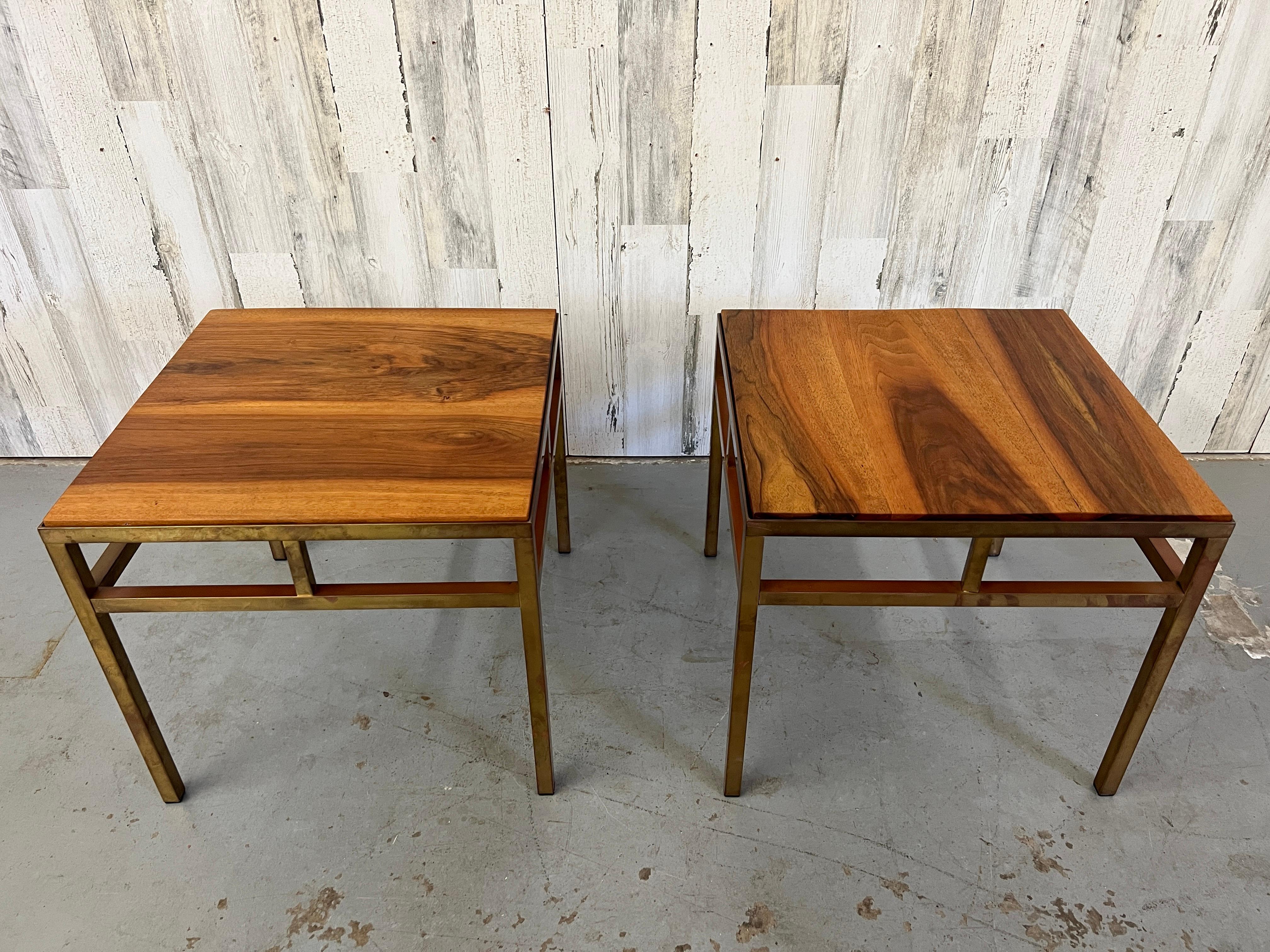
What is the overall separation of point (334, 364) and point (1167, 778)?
5.14ft

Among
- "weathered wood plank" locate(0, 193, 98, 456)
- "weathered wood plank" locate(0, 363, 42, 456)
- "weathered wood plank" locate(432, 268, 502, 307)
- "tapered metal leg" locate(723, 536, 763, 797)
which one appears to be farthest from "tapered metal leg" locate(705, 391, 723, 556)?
"weathered wood plank" locate(0, 363, 42, 456)

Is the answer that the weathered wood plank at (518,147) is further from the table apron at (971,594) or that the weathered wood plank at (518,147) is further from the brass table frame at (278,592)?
the table apron at (971,594)

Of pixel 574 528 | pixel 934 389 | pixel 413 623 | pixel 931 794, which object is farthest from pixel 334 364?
pixel 931 794

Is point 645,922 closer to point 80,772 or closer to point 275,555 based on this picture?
point 80,772

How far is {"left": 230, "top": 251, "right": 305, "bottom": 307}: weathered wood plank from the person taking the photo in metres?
2.01

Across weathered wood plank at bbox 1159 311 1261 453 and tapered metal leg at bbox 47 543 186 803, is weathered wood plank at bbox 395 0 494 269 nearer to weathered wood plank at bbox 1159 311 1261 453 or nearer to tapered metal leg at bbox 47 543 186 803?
tapered metal leg at bbox 47 543 186 803

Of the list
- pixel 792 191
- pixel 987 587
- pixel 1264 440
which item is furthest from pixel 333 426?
pixel 1264 440

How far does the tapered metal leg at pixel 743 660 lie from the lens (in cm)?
124

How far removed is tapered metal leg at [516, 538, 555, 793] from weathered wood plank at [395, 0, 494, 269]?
94 centimetres

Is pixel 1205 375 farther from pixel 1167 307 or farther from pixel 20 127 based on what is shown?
pixel 20 127

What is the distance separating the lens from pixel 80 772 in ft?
5.05

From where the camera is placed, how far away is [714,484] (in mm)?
1859

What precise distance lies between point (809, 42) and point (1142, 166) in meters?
0.76

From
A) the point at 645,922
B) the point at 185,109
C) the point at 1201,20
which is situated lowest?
the point at 645,922
